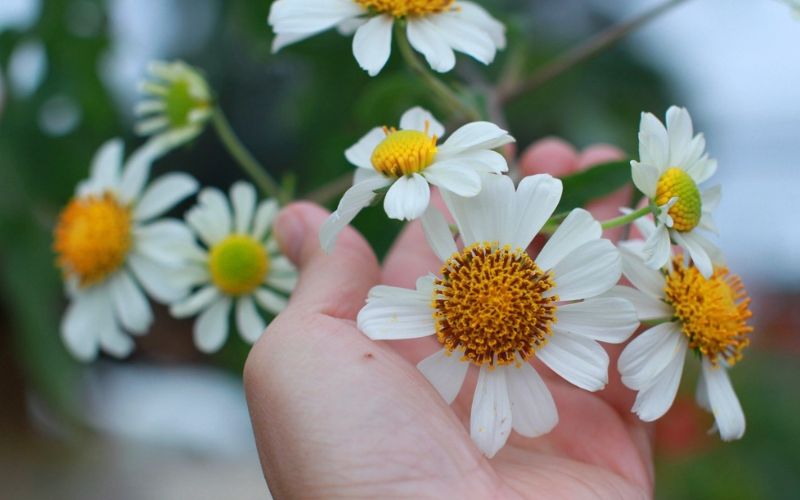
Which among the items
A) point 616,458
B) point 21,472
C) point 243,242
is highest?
point 243,242

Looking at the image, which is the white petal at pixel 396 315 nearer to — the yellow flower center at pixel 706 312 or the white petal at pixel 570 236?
the white petal at pixel 570 236

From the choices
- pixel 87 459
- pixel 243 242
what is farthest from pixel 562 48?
pixel 87 459

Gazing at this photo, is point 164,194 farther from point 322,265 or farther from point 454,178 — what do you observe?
point 454,178

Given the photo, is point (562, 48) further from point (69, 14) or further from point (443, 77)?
point (69, 14)

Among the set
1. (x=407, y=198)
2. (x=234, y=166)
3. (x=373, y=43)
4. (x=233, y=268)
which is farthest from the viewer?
(x=234, y=166)

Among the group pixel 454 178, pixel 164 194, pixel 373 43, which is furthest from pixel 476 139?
pixel 164 194

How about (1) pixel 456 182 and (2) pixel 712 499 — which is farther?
(2) pixel 712 499

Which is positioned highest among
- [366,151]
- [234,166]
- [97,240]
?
[366,151]
